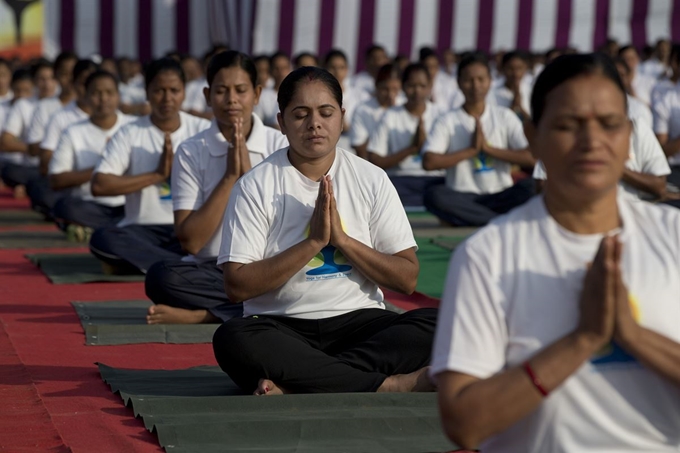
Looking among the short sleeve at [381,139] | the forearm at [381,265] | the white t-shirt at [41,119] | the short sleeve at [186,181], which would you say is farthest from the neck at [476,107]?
the forearm at [381,265]

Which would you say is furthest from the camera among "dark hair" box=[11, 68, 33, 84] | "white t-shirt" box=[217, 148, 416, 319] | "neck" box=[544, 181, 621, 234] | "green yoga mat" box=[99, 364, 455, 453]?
"dark hair" box=[11, 68, 33, 84]

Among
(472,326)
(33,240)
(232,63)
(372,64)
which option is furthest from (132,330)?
(372,64)

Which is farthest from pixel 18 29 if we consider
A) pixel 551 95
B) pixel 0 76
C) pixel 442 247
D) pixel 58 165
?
pixel 551 95

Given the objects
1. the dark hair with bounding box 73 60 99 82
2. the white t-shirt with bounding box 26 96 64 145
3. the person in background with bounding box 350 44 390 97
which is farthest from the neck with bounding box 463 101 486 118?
the person in background with bounding box 350 44 390 97

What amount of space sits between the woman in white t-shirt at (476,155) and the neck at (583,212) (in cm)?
615

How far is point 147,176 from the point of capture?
6.31m

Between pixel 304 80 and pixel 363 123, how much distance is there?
21.8 ft

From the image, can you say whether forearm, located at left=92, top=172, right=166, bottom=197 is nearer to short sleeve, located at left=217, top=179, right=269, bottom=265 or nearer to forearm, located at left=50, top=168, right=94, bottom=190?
forearm, located at left=50, top=168, right=94, bottom=190

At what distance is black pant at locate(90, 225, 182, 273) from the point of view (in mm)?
6375

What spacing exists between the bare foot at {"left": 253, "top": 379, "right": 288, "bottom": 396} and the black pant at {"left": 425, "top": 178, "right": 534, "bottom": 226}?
466cm

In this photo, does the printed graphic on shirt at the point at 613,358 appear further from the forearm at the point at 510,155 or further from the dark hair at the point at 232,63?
the forearm at the point at 510,155

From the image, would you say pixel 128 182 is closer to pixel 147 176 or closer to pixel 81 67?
pixel 147 176

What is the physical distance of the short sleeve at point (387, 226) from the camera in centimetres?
385

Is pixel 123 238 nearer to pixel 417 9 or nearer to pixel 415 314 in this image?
pixel 415 314
